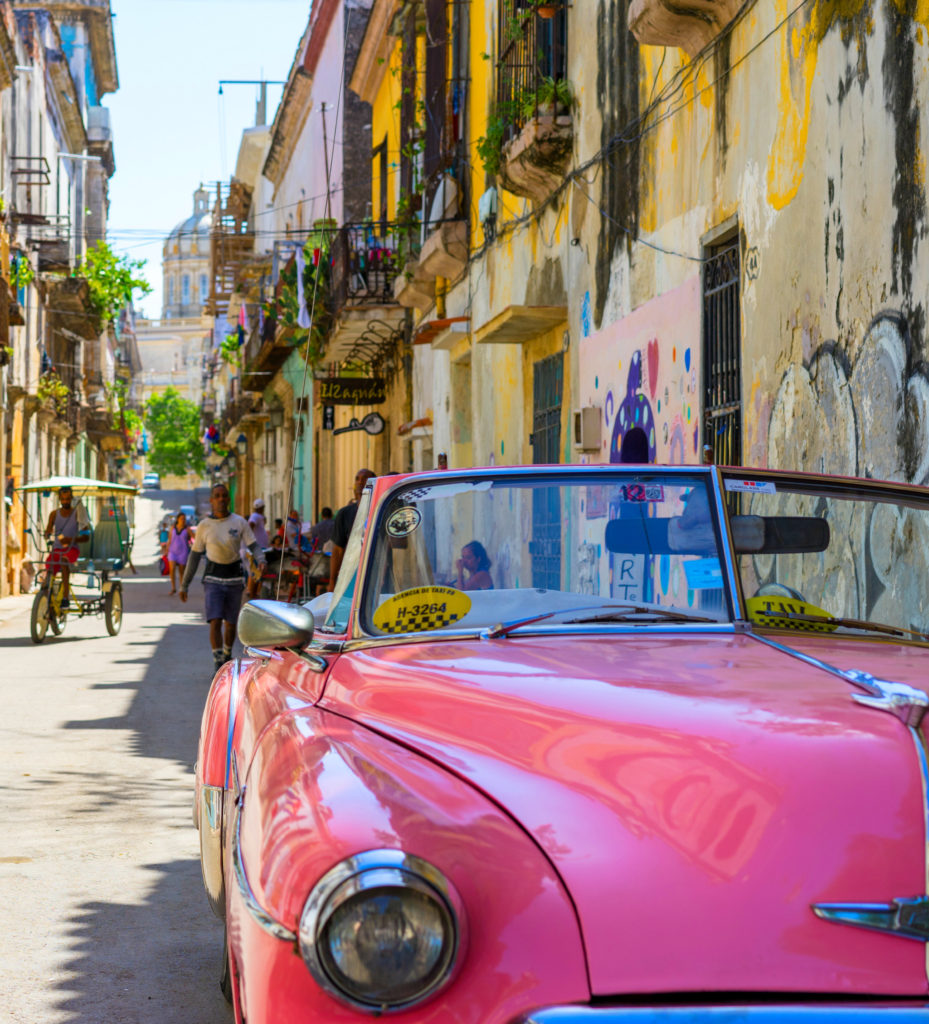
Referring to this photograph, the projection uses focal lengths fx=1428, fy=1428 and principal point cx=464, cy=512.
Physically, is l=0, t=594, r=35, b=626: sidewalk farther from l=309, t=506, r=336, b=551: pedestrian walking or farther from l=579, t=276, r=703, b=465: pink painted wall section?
l=579, t=276, r=703, b=465: pink painted wall section

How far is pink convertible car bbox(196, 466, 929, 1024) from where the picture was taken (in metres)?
1.92

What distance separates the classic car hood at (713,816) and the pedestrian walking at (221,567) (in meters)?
9.66

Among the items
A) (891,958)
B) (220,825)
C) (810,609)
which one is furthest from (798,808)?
(220,825)

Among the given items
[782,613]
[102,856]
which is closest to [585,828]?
[782,613]

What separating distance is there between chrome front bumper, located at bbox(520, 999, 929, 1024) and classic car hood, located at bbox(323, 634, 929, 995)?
0.13ft

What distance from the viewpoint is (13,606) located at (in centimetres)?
2330

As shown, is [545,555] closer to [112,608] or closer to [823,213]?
[823,213]

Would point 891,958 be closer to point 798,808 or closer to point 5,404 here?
point 798,808

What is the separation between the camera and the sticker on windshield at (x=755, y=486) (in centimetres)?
337

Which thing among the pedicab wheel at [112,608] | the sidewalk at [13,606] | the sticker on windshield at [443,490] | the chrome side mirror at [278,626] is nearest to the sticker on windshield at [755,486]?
the sticker on windshield at [443,490]

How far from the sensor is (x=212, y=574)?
1204 cm

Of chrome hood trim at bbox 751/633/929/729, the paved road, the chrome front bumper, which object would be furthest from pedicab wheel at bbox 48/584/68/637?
the chrome front bumper

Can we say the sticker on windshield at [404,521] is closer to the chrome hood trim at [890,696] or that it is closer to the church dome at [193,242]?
the chrome hood trim at [890,696]

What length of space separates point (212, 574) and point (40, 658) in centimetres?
294
